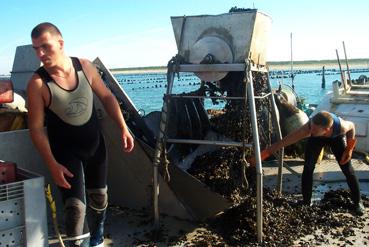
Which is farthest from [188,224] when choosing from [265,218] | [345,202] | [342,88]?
[342,88]

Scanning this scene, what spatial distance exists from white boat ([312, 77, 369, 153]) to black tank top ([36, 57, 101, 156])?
736 centimetres

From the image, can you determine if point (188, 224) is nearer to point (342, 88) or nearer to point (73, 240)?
point (73, 240)

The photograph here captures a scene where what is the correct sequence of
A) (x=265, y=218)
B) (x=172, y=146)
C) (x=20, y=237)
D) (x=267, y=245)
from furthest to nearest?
(x=172, y=146)
(x=265, y=218)
(x=267, y=245)
(x=20, y=237)

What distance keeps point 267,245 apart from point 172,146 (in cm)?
186

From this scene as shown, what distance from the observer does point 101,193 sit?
4.16m

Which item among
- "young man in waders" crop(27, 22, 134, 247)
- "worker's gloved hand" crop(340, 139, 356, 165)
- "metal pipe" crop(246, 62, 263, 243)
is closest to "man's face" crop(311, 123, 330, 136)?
"worker's gloved hand" crop(340, 139, 356, 165)

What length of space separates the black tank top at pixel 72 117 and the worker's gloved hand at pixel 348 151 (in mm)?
3709

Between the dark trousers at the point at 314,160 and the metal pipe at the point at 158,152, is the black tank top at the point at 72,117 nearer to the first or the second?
the metal pipe at the point at 158,152

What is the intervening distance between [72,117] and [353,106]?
8.19m

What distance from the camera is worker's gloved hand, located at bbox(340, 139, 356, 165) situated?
5.90m

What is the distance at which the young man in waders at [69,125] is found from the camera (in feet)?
11.4

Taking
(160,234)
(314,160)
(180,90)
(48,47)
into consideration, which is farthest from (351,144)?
(180,90)

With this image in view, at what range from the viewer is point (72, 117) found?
3.69 meters

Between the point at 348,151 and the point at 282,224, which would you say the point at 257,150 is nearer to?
the point at 282,224
